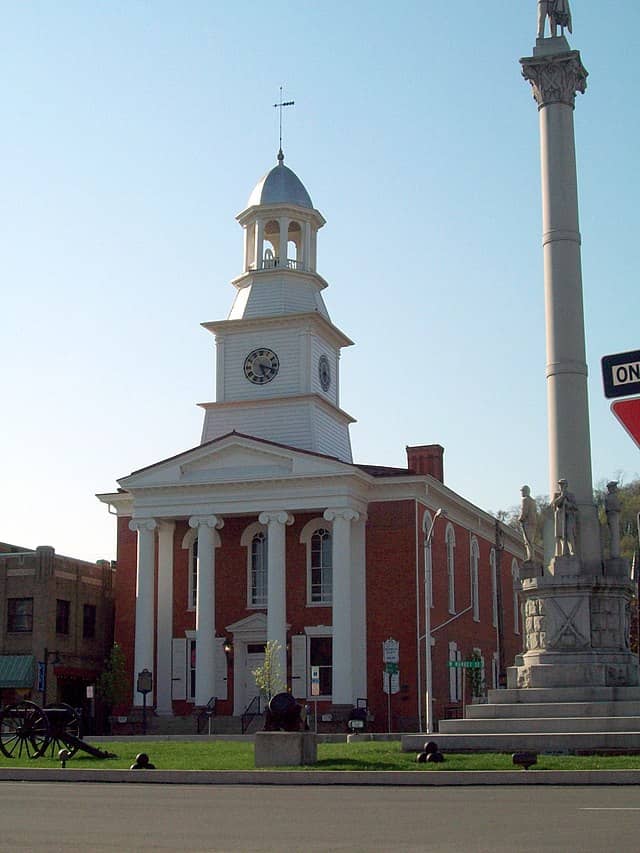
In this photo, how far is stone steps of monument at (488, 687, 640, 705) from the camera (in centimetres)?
2889

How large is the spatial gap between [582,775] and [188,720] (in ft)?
109

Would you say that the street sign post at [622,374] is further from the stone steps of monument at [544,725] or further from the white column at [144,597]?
the white column at [144,597]

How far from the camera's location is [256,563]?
56844mm

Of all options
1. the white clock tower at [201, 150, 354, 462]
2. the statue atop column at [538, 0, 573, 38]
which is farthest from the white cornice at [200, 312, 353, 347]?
the statue atop column at [538, 0, 573, 38]

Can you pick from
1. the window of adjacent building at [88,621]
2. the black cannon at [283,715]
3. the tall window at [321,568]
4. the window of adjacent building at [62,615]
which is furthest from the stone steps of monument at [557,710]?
the window of adjacent building at [88,621]

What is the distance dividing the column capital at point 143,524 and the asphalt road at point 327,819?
34201 millimetres

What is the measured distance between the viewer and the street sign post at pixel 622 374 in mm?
8258

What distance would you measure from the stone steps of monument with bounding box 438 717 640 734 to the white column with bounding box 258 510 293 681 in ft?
76.5

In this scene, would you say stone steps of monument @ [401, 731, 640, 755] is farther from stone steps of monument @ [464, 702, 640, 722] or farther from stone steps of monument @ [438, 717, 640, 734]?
stone steps of monument @ [464, 702, 640, 722]

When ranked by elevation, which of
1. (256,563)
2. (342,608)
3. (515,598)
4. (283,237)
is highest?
(283,237)

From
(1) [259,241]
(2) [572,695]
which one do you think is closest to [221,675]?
(1) [259,241]

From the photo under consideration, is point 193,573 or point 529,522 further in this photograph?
point 193,573

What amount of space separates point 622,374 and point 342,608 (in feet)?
145

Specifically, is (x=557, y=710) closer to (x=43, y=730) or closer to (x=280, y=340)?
(x=43, y=730)
